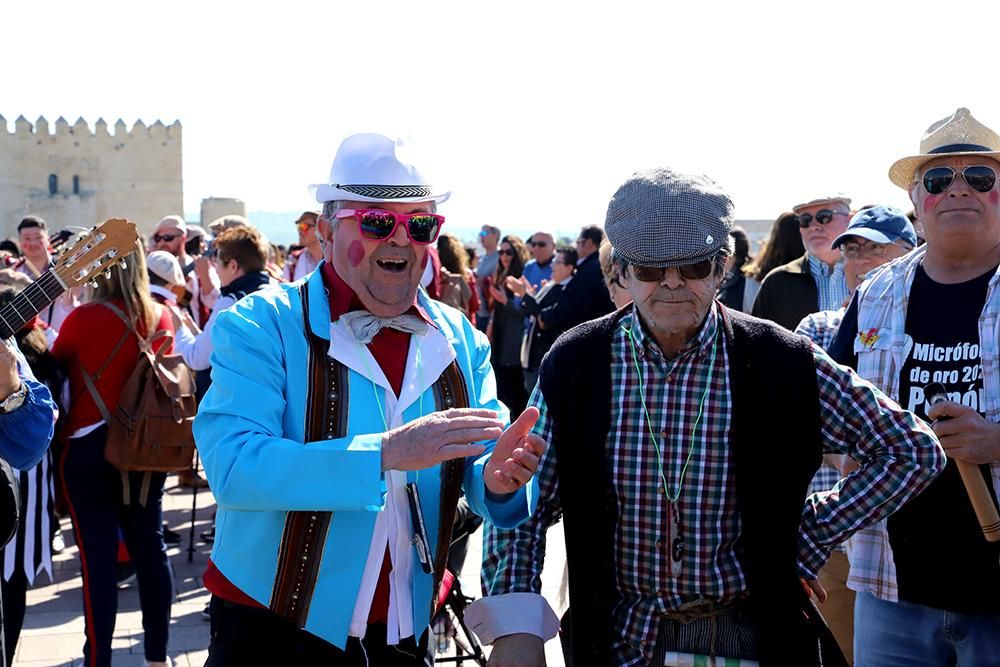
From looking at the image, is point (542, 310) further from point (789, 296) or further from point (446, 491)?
point (446, 491)

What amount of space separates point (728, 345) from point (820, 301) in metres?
3.52

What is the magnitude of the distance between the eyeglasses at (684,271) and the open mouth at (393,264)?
0.65m

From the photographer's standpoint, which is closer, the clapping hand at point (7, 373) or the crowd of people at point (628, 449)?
the crowd of people at point (628, 449)

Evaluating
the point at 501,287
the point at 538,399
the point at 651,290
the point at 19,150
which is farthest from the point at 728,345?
the point at 19,150

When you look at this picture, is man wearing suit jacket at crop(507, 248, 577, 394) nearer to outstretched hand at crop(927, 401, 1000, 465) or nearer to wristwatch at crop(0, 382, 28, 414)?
wristwatch at crop(0, 382, 28, 414)

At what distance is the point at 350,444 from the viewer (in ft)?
7.60

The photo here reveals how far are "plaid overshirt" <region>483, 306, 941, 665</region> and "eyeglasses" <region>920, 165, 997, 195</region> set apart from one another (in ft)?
3.01

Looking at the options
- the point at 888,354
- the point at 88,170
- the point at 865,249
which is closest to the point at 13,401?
the point at 888,354

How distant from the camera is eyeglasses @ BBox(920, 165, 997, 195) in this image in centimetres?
301

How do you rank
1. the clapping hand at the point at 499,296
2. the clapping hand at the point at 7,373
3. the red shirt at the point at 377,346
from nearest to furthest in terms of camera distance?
the red shirt at the point at 377,346
the clapping hand at the point at 7,373
the clapping hand at the point at 499,296

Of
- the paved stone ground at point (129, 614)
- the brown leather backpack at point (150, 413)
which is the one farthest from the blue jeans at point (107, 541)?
the paved stone ground at point (129, 614)

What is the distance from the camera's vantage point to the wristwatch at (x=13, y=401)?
10.8ft

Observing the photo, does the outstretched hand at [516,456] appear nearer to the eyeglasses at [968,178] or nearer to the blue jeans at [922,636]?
the blue jeans at [922,636]

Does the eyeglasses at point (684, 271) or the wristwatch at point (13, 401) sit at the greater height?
the eyeglasses at point (684, 271)
